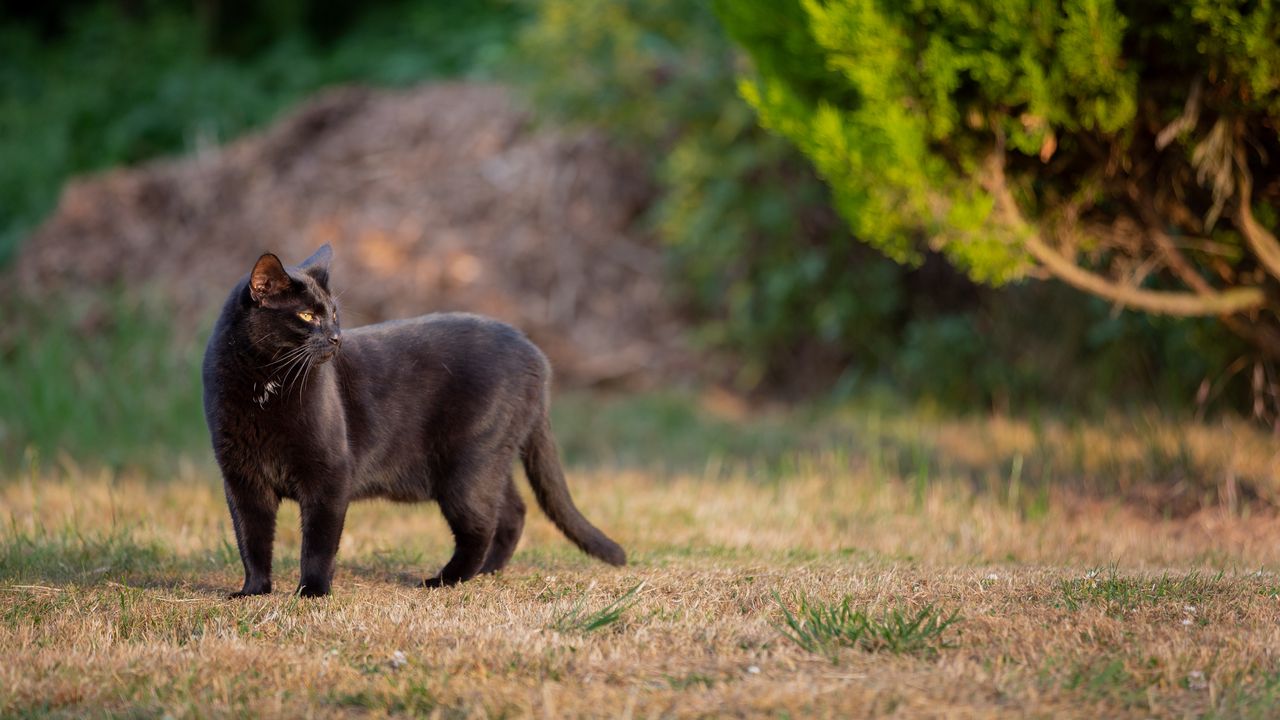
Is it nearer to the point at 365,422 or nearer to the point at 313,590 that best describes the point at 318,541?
the point at 313,590

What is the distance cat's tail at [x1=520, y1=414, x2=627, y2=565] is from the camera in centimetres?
520

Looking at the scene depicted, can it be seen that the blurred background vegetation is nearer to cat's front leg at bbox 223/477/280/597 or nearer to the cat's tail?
the cat's tail

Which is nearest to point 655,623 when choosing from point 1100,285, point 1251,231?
point 1100,285

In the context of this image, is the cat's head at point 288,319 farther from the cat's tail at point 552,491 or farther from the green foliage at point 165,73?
the green foliage at point 165,73

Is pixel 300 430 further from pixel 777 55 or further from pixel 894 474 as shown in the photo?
pixel 894 474

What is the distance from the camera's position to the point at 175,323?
1178 centimetres

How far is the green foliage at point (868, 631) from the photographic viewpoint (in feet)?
12.1

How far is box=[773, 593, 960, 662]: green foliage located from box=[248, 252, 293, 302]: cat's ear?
80.8 inches

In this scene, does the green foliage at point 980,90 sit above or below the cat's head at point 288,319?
above

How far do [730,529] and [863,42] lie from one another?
2416 millimetres

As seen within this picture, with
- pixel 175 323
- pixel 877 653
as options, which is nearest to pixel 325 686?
pixel 877 653

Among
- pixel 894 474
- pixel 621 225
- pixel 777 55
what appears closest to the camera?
pixel 777 55

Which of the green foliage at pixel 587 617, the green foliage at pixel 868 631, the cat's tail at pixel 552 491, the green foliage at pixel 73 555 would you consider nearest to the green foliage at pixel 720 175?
the cat's tail at pixel 552 491

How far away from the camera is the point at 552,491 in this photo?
17.1 ft
